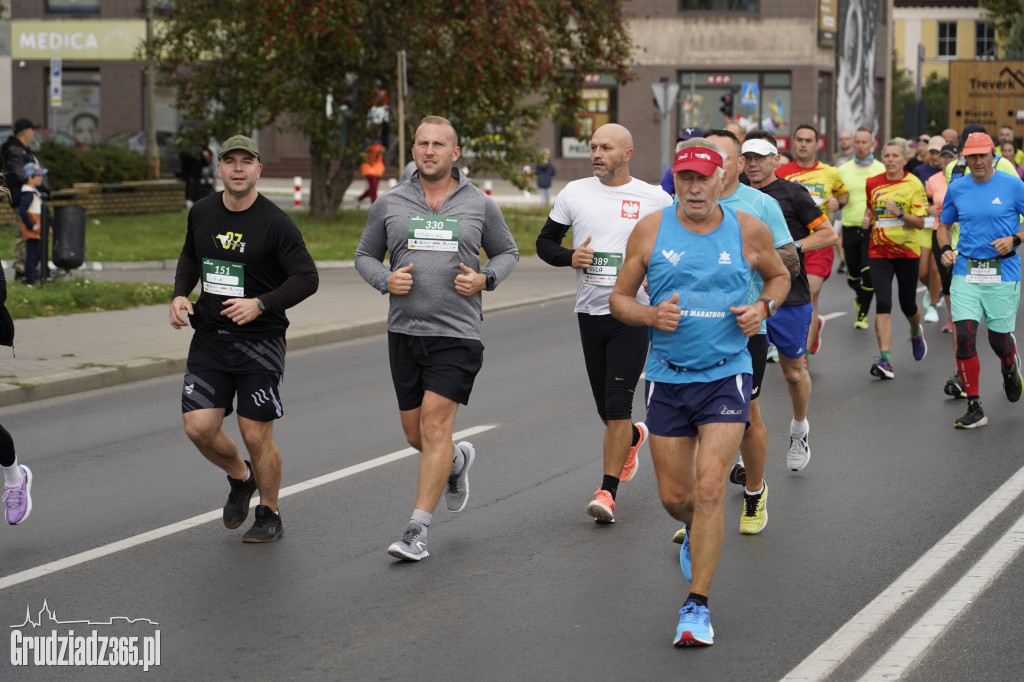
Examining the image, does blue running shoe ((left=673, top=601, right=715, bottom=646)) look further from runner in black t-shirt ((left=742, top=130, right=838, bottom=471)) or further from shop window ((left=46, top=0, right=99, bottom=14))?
shop window ((left=46, top=0, right=99, bottom=14))

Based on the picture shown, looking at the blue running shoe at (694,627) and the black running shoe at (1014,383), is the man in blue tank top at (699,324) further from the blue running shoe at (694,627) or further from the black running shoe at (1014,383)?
the black running shoe at (1014,383)

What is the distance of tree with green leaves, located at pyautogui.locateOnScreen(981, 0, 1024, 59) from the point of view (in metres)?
64.3

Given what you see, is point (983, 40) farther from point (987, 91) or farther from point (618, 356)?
point (618, 356)

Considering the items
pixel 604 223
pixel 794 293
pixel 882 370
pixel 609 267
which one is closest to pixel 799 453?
pixel 794 293

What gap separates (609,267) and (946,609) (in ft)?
8.26

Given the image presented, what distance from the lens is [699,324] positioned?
19.5ft

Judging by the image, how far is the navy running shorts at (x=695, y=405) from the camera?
595cm

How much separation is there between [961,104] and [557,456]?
1416 inches

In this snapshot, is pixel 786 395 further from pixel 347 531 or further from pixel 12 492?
pixel 12 492

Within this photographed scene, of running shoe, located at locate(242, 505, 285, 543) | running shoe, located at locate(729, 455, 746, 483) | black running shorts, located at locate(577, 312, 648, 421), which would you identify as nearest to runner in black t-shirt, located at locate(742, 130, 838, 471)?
running shoe, located at locate(729, 455, 746, 483)

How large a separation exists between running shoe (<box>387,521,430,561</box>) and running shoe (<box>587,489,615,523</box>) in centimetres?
105

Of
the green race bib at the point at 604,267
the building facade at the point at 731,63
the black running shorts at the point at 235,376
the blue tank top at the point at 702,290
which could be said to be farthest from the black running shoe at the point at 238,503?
the building facade at the point at 731,63

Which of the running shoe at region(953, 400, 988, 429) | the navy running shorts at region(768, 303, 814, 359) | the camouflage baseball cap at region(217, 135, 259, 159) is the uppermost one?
the camouflage baseball cap at region(217, 135, 259, 159)

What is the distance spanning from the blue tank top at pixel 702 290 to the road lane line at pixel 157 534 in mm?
2852
